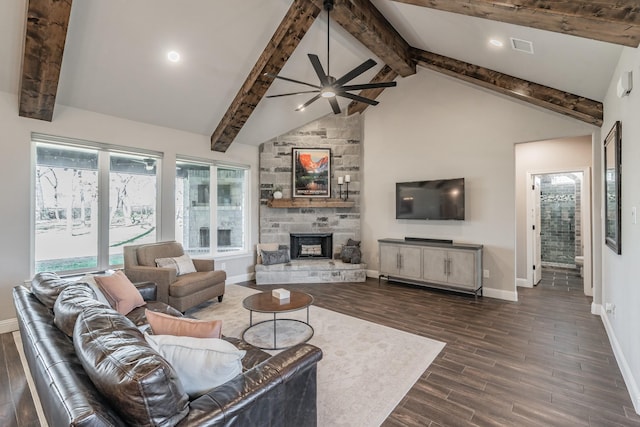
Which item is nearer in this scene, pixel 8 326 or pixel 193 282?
pixel 8 326

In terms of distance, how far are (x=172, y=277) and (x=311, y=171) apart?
344 centimetres

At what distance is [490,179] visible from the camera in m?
4.85

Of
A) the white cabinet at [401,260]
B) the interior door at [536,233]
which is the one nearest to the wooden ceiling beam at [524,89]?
the interior door at [536,233]

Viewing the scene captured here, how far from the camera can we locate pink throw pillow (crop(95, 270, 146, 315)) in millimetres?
2836

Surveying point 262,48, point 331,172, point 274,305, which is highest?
point 262,48

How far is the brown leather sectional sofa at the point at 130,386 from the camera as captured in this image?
1.04 m

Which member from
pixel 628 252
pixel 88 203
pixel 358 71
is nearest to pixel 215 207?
pixel 88 203

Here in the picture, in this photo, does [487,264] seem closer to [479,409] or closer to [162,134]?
[479,409]


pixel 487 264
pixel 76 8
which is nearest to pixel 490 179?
pixel 487 264

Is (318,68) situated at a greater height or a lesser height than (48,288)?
greater

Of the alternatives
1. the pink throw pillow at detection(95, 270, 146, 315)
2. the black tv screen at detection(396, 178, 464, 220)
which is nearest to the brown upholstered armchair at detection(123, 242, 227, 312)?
the pink throw pillow at detection(95, 270, 146, 315)

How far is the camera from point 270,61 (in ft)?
13.1

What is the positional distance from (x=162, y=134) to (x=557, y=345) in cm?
589

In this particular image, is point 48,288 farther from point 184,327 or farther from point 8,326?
point 8,326
